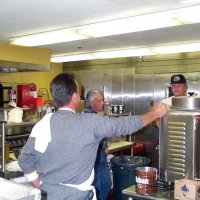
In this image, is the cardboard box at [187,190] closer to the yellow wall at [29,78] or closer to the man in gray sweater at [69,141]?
the man in gray sweater at [69,141]

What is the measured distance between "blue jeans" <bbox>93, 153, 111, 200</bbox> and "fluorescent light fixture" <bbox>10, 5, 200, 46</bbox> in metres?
1.51

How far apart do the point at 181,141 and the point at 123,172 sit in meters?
2.21

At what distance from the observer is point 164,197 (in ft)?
6.57

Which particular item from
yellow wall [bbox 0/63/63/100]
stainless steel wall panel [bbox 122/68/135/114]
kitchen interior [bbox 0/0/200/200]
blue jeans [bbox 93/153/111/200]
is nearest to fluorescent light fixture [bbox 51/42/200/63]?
kitchen interior [bbox 0/0/200/200]

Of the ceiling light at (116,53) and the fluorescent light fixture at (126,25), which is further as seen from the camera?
the ceiling light at (116,53)

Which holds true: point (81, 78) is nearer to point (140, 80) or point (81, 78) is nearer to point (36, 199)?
point (140, 80)

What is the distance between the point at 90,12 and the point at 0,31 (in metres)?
1.62

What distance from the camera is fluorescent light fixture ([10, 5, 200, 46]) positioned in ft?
9.58

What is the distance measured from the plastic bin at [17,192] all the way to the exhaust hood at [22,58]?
11.1 feet

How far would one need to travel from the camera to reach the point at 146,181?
2047mm

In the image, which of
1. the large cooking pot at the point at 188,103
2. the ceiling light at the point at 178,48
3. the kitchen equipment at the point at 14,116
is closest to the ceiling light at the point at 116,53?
the ceiling light at the point at 178,48

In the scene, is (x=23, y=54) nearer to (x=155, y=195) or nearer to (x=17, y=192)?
(x=155, y=195)

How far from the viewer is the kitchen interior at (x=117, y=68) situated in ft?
7.04

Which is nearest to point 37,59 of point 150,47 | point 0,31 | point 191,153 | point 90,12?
point 0,31
